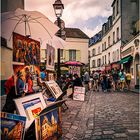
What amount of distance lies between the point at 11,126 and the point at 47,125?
0.86m

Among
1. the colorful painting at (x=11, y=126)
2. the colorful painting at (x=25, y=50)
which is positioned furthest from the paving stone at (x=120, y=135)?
the colorful painting at (x=11, y=126)

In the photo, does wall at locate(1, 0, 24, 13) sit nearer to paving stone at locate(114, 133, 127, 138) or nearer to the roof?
paving stone at locate(114, 133, 127, 138)

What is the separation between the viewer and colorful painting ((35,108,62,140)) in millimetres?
3966

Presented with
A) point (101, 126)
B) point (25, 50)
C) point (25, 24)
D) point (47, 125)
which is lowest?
point (101, 126)

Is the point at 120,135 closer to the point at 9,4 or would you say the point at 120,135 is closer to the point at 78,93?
the point at 9,4

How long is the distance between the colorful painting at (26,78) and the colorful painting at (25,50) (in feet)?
0.36

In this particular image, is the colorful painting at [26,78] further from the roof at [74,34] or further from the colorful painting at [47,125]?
the roof at [74,34]

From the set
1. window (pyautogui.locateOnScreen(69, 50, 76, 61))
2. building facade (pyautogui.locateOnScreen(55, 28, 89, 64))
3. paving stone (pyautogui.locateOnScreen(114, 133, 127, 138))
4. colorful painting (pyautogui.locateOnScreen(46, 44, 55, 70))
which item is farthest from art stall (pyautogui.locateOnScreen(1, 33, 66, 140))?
window (pyautogui.locateOnScreen(69, 50, 76, 61))

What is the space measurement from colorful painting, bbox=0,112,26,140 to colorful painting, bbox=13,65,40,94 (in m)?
0.67

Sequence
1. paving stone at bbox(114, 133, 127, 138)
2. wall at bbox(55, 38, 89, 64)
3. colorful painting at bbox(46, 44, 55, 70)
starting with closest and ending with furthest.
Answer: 1. paving stone at bbox(114, 133, 127, 138)
2. colorful painting at bbox(46, 44, 55, 70)
3. wall at bbox(55, 38, 89, 64)

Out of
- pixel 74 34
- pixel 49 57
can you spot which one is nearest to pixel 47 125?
pixel 49 57

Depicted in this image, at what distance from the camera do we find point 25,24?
18.2ft

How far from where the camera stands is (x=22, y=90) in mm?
4328

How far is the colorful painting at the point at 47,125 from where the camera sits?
397 centimetres
